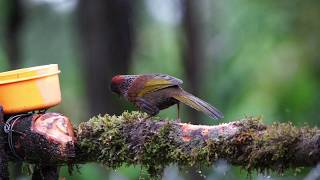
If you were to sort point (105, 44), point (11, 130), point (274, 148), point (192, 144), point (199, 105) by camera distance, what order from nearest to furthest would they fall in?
point (274, 148)
point (192, 144)
point (11, 130)
point (199, 105)
point (105, 44)

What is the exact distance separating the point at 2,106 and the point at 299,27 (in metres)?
8.53

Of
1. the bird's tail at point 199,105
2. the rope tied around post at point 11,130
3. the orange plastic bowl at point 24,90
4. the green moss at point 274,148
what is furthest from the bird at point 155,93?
the green moss at point 274,148

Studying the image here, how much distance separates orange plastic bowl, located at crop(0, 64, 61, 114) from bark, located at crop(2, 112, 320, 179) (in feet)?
0.50

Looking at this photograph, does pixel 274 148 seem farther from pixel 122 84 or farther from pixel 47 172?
pixel 122 84

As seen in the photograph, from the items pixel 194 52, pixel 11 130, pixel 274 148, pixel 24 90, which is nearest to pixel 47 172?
pixel 11 130

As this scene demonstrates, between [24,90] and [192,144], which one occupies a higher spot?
A: [24,90]

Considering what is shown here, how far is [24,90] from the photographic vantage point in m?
3.82

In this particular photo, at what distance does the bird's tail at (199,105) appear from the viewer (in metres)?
3.69

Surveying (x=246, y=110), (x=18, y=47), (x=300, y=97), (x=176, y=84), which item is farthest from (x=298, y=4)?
(x=176, y=84)

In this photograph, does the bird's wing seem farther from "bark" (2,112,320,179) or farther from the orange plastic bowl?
the orange plastic bowl

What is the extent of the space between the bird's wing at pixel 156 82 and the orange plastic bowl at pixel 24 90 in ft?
2.02

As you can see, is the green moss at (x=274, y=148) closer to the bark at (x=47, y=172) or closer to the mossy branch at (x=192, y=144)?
the mossy branch at (x=192, y=144)

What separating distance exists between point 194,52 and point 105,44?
65.2 inches

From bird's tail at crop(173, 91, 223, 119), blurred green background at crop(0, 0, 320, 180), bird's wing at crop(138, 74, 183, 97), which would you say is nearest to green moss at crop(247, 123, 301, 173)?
bird's tail at crop(173, 91, 223, 119)
